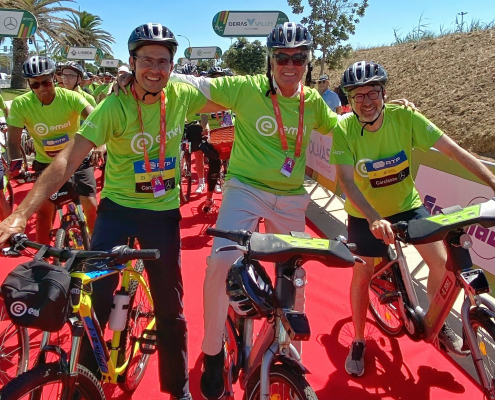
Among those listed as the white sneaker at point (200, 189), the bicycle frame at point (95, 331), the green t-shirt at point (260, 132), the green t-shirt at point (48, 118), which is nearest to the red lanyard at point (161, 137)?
the green t-shirt at point (260, 132)

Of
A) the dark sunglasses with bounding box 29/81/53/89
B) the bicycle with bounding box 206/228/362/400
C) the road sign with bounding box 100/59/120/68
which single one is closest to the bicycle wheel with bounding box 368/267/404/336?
the bicycle with bounding box 206/228/362/400

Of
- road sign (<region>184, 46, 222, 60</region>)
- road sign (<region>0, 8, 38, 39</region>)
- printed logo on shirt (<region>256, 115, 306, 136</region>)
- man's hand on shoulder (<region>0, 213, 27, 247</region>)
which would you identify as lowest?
man's hand on shoulder (<region>0, 213, 27, 247</region>)

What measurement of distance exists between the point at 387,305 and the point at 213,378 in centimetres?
164

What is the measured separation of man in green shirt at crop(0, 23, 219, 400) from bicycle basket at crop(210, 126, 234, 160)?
3.67 metres

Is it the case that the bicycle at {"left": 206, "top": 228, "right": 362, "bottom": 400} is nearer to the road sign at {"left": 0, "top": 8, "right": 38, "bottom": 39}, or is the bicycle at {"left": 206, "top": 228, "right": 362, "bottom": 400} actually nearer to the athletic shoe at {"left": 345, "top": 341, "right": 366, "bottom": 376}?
the athletic shoe at {"left": 345, "top": 341, "right": 366, "bottom": 376}

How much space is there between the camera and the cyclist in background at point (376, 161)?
119 inches

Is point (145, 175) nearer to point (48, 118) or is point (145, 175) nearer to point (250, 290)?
point (250, 290)

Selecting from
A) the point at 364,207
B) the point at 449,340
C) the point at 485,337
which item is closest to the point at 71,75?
the point at 364,207

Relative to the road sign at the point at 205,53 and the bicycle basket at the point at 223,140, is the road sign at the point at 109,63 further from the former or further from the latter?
the bicycle basket at the point at 223,140

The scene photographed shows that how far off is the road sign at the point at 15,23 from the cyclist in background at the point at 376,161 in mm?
7419

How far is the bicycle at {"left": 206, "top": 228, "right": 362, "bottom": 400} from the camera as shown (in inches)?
68.1

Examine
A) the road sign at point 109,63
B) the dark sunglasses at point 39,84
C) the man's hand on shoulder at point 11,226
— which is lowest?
the man's hand on shoulder at point 11,226

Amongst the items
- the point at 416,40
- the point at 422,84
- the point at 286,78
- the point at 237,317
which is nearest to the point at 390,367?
the point at 237,317

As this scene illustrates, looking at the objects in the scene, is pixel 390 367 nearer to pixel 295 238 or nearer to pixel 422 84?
pixel 295 238
